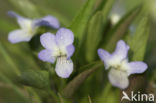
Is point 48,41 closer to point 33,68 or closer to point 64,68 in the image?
point 64,68

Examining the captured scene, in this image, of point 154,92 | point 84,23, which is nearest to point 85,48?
point 84,23

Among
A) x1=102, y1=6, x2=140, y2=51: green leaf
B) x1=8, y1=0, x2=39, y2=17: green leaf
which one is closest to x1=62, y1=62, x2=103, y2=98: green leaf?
x1=102, y1=6, x2=140, y2=51: green leaf

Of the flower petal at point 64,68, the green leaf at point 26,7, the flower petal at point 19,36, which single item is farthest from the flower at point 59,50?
the green leaf at point 26,7

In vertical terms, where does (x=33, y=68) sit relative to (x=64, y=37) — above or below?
below

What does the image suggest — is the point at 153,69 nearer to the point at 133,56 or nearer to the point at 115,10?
the point at 133,56

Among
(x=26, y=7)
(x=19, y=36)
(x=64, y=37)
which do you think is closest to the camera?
(x=64, y=37)

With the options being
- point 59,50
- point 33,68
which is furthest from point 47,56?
point 33,68

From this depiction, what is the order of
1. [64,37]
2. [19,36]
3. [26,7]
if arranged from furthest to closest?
1. [26,7]
2. [19,36]
3. [64,37]

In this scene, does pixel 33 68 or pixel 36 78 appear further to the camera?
pixel 33 68
